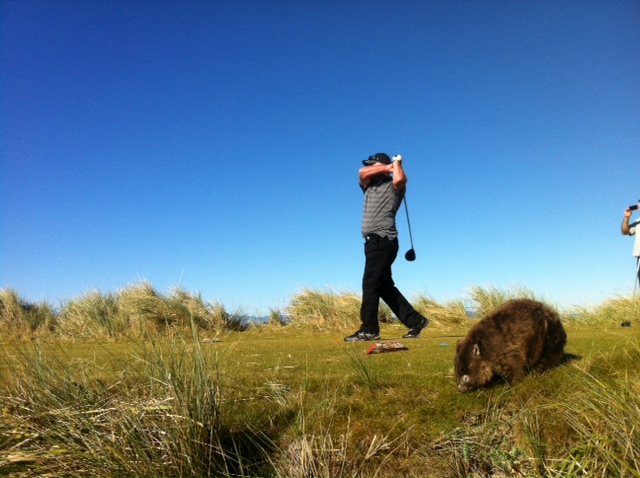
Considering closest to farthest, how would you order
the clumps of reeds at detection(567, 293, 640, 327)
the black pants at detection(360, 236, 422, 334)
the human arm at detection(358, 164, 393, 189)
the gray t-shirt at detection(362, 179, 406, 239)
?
the black pants at detection(360, 236, 422, 334) → the gray t-shirt at detection(362, 179, 406, 239) → the human arm at detection(358, 164, 393, 189) → the clumps of reeds at detection(567, 293, 640, 327)

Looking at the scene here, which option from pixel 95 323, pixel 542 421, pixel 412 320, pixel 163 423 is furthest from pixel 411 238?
pixel 95 323

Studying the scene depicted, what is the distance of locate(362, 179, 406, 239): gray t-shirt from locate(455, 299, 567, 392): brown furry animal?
116 inches

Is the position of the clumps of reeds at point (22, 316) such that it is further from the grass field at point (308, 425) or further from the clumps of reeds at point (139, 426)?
the grass field at point (308, 425)

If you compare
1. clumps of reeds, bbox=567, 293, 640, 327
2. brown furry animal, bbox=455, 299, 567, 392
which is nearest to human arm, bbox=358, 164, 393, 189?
brown furry animal, bbox=455, 299, 567, 392

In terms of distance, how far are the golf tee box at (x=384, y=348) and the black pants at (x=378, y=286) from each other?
50.0 inches

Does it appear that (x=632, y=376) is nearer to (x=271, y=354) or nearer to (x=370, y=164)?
(x=271, y=354)

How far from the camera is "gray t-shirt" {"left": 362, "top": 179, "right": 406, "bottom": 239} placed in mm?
6457

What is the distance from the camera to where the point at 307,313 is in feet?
39.8

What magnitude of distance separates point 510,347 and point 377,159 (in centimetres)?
407

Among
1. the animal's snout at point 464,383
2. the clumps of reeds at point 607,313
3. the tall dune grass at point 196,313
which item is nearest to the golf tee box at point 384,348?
the animal's snout at point 464,383

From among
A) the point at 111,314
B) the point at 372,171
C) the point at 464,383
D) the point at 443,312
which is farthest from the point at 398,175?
the point at 111,314

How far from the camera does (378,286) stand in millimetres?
6332

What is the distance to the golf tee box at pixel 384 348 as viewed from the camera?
15.7ft

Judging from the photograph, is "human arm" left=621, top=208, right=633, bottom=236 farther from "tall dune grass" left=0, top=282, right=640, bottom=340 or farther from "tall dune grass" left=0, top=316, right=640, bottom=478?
"tall dune grass" left=0, top=316, right=640, bottom=478
